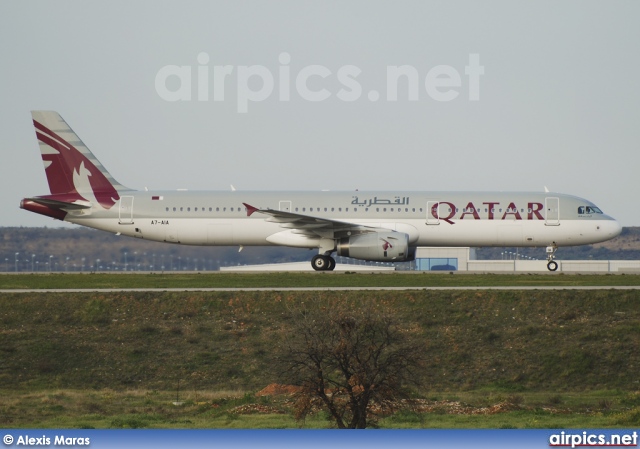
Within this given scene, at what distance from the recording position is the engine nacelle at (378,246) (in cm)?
4653

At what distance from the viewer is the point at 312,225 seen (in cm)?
4762

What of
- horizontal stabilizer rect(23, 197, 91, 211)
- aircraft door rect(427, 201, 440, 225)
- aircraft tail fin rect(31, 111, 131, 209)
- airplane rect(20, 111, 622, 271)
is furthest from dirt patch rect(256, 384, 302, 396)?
aircraft tail fin rect(31, 111, 131, 209)

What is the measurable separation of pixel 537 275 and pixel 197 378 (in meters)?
21.5

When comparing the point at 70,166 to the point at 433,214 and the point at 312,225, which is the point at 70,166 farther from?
the point at 433,214

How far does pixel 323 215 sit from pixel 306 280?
249 inches

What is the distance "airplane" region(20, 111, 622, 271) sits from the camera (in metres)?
48.4

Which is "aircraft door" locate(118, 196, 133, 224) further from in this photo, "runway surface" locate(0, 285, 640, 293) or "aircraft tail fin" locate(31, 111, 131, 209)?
"runway surface" locate(0, 285, 640, 293)

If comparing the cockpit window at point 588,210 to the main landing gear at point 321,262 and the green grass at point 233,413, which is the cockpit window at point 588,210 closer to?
the main landing gear at point 321,262

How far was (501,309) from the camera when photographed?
117 feet

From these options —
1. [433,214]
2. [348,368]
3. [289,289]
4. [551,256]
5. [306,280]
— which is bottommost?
[348,368]

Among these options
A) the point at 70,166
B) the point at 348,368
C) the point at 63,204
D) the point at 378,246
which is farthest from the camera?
the point at 70,166

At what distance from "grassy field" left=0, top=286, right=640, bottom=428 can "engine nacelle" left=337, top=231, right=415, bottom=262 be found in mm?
9145

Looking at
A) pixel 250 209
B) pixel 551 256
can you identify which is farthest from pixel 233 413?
pixel 551 256

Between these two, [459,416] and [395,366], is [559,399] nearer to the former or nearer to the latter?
[459,416]
